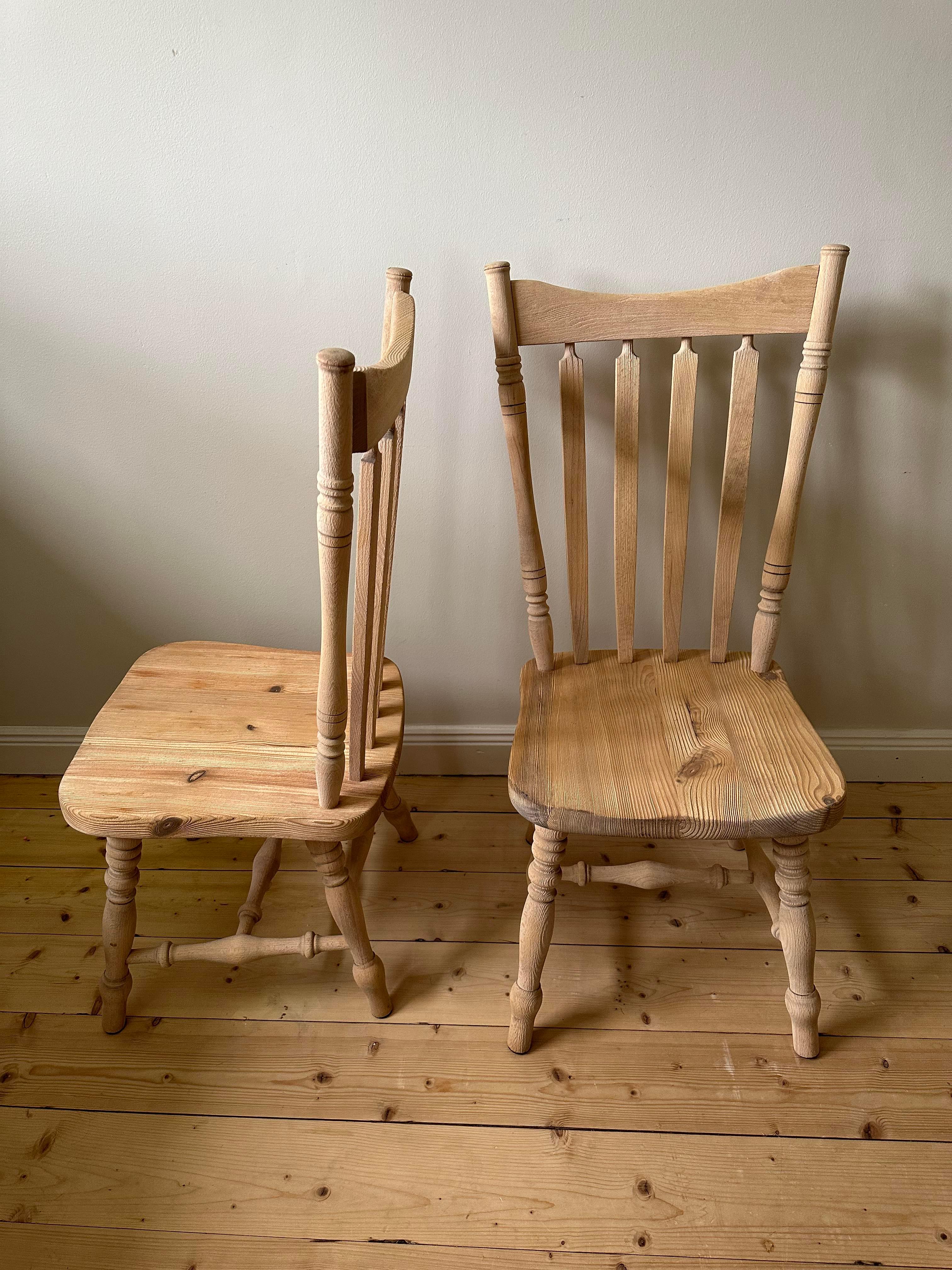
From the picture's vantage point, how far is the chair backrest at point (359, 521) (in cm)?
90

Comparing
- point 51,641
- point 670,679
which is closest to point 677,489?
point 670,679

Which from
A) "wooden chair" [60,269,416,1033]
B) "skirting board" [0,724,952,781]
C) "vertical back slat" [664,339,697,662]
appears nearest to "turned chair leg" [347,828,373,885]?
"wooden chair" [60,269,416,1033]

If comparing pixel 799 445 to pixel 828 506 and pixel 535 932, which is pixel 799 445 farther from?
pixel 535 932

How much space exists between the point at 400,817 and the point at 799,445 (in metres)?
A: 0.94

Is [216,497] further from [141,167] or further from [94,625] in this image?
[141,167]

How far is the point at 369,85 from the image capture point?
1.34 meters

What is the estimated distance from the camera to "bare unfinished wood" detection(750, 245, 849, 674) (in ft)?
4.01

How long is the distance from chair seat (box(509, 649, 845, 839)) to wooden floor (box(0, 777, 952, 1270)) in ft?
1.36

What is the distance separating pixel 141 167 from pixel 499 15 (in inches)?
23.5

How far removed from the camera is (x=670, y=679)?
1398mm

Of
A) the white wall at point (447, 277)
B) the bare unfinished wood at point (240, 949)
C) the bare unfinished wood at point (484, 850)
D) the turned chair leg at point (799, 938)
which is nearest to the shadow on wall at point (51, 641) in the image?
the white wall at point (447, 277)

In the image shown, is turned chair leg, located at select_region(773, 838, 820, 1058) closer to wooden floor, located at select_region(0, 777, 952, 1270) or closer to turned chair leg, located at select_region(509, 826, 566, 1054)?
wooden floor, located at select_region(0, 777, 952, 1270)

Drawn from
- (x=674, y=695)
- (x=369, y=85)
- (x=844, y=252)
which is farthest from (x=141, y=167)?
(x=674, y=695)

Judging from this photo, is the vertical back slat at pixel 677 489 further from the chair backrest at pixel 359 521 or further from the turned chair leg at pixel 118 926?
the turned chair leg at pixel 118 926
